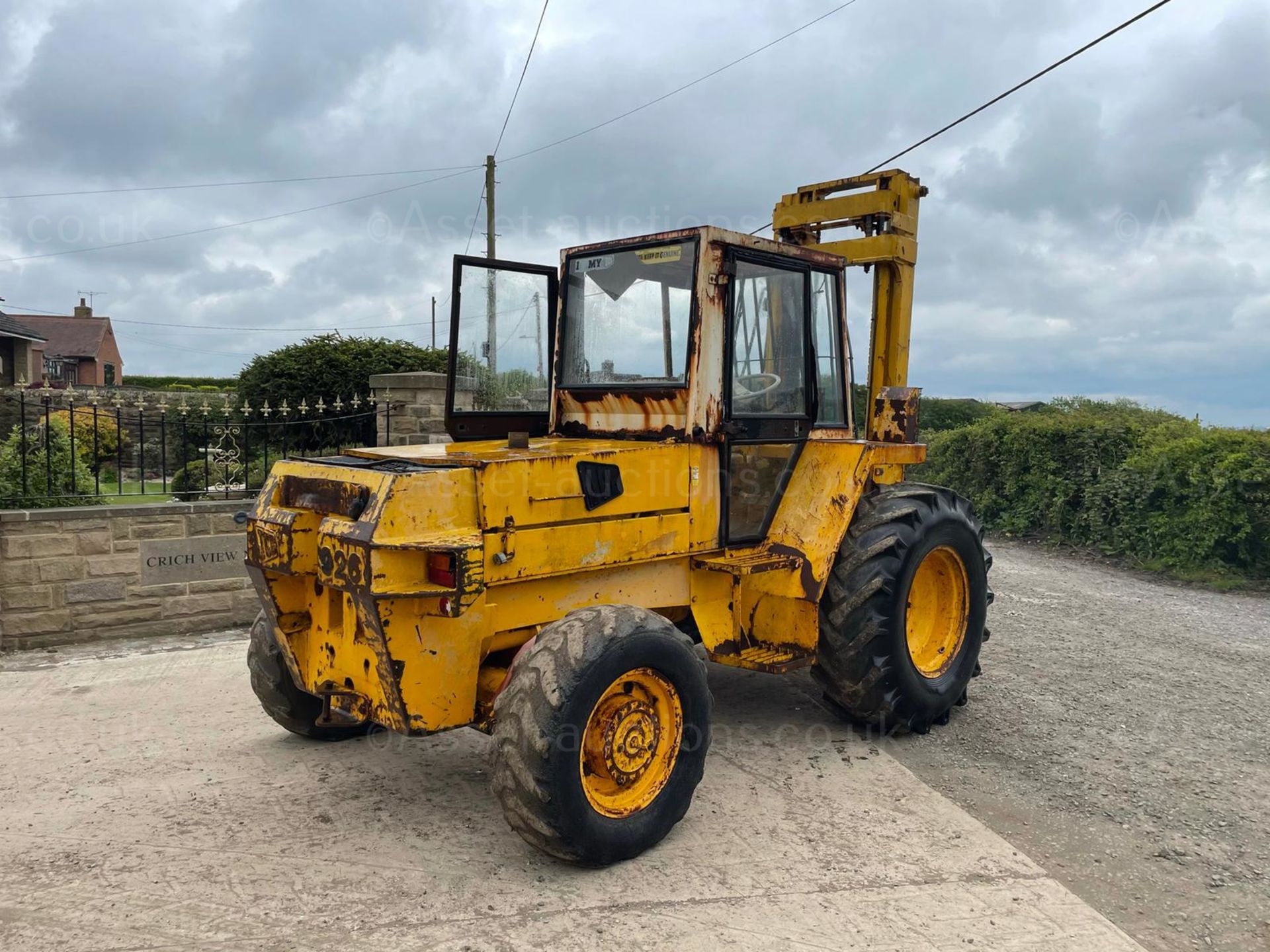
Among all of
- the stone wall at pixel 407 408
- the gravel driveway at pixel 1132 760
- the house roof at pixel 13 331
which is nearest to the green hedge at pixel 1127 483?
the gravel driveway at pixel 1132 760

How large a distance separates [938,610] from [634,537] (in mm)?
2327

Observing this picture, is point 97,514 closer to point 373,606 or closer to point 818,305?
point 373,606

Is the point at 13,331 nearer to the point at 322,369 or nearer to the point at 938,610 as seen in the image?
the point at 322,369

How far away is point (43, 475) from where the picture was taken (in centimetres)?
737

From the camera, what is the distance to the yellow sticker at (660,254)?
4.59 metres

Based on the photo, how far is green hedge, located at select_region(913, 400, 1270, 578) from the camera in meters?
9.45

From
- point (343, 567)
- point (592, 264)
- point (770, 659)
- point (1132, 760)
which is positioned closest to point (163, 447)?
point (592, 264)

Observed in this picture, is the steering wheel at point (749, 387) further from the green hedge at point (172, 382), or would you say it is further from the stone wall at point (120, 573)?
the green hedge at point (172, 382)

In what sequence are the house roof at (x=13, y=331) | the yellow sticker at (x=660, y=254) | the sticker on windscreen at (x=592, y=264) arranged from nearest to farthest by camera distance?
the yellow sticker at (x=660, y=254), the sticker on windscreen at (x=592, y=264), the house roof at (x=13, y=331)

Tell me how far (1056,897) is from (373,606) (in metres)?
2.71

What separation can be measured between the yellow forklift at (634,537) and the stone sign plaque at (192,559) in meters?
3.02

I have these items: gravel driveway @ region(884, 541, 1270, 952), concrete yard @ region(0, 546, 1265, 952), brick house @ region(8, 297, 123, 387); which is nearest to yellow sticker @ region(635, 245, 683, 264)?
concrete yard @ region(0, 546, 1265, 952)

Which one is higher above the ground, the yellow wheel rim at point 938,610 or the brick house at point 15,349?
the brick house at point 15,349

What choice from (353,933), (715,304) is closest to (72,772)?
(353,933)
